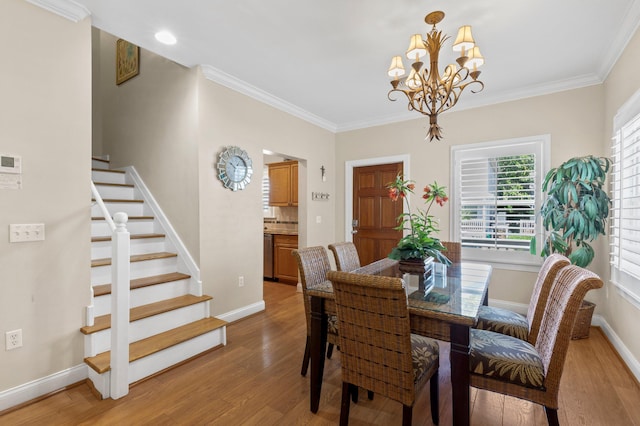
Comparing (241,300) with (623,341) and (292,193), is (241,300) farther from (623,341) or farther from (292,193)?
(623,341)

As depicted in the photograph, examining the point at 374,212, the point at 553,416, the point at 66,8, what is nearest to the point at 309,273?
the point at 553,416

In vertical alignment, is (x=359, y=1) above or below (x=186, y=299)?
above

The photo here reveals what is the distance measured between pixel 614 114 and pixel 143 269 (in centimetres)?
483

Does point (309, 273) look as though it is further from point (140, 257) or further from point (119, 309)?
point (140, 257)

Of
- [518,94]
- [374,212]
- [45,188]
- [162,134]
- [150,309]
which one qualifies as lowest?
[150,309]

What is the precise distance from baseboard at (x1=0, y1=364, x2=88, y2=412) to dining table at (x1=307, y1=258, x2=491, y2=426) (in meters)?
1.75

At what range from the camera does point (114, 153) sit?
4086mm

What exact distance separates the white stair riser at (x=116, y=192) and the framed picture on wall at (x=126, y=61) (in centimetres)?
149

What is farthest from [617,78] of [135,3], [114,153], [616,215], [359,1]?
[114,153]

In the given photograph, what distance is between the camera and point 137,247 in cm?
314

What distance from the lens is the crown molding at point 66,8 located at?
2057 mm

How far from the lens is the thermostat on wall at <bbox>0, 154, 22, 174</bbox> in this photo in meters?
1.90

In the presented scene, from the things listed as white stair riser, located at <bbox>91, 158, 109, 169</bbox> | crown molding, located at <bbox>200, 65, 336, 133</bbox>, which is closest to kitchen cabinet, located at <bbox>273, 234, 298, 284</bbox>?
crown molding, located at <bbox>200, 65, 336, 133</bbox>

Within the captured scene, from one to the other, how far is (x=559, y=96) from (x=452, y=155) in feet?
4.15
